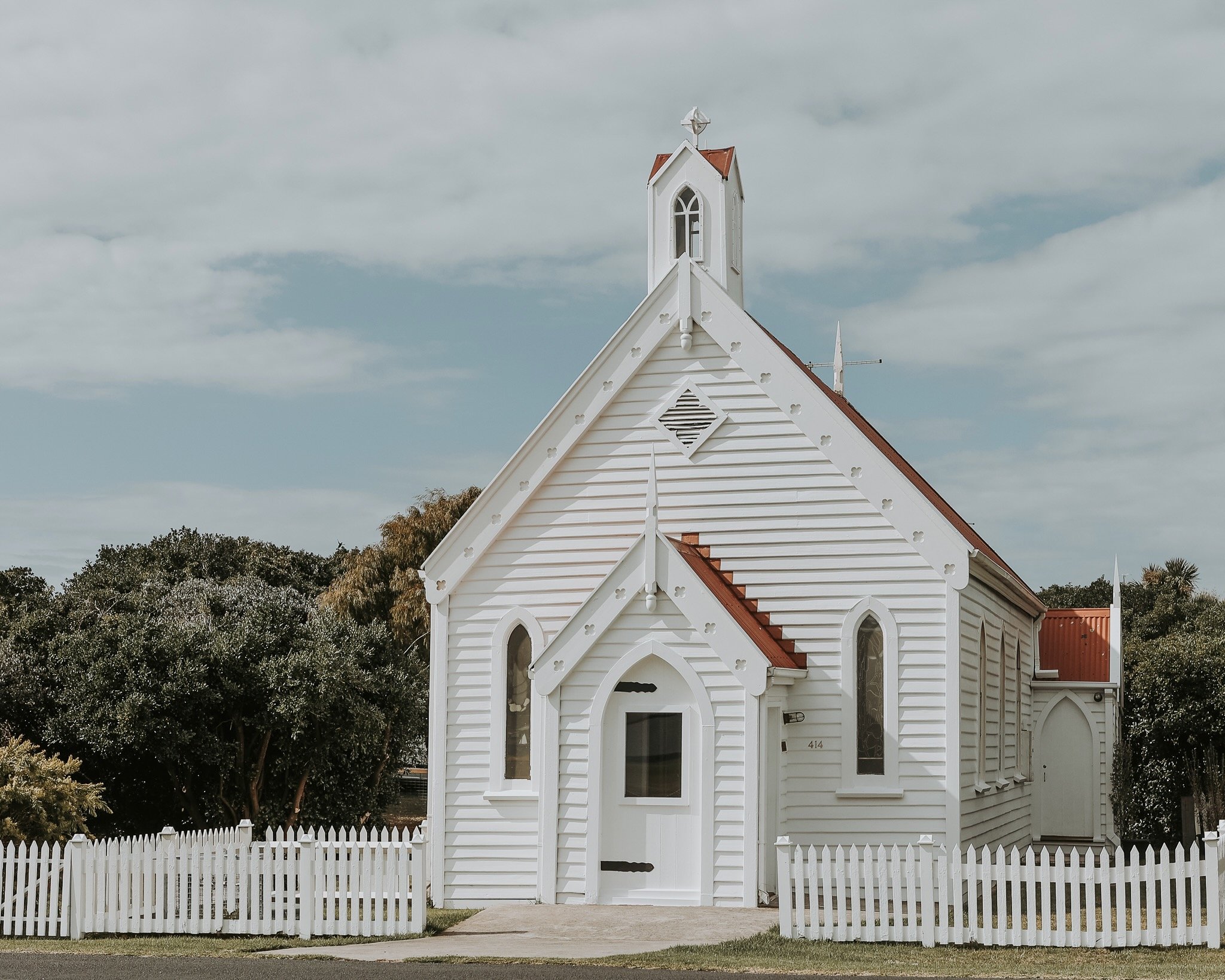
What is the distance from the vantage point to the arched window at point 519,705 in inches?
822

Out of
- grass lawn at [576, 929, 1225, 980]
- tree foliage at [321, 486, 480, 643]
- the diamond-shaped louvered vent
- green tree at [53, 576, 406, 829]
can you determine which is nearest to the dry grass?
grass lawn at [576, 929, 1225, 980]

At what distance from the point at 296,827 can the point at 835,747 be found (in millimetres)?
14840

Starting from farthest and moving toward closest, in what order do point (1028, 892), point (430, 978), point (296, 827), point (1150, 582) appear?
point (1150, 582) → point (296, 827) → point (1028, 892) → point (430, 978)

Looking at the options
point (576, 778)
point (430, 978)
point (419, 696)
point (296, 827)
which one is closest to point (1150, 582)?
point (419, 696)

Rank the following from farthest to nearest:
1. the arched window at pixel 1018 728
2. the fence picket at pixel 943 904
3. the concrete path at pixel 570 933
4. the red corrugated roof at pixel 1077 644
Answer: the red corrugated roof at pixel 1077 644 → the arched window at pixel 1018 728 → the fence picket at pixel 943 904 → the concrete path at pixel 570 933

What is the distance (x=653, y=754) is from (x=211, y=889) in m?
5.85

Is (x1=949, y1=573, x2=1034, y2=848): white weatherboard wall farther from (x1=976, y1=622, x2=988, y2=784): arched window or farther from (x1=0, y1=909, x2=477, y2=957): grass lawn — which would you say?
(x1=0, y1=909, x2=477, y2=957): grass lawn

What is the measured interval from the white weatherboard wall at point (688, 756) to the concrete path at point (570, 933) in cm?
50

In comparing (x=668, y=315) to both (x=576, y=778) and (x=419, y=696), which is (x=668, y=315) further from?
(x=419, y=696)

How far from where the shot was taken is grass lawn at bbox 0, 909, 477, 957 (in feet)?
51.6

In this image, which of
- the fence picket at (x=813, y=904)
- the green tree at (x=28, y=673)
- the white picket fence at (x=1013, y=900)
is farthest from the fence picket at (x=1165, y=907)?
Answer: the green tree at (x=28, y=673)

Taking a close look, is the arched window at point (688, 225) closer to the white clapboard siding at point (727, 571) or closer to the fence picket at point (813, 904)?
the white clapboard siding at point (727, 571)

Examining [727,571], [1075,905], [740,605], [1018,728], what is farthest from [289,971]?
[1018,728]

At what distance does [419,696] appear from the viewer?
34781 millimetres
